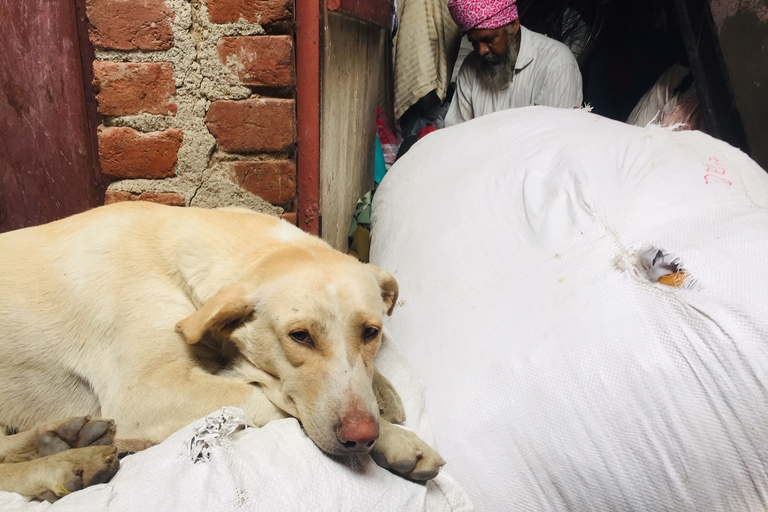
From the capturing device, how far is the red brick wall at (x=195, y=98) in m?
1.67

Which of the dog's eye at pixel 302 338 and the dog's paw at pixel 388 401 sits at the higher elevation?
the dog's eye at pixel 302 338

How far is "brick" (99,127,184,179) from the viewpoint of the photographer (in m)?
1.75

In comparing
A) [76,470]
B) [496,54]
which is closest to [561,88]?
[496,54]

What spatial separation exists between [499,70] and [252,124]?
2197 millimetres

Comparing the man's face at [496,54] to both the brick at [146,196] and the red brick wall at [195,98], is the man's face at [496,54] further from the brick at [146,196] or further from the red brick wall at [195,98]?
the brick at [146,196]

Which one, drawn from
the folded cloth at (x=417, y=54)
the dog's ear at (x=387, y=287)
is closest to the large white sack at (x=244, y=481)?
the dog's ear at (x=387, y=287)

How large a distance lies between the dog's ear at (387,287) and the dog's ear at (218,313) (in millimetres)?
373

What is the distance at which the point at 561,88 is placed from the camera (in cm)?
330

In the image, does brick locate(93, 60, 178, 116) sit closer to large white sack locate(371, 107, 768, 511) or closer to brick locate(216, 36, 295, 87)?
brick locate(216, 36, 295, 87)

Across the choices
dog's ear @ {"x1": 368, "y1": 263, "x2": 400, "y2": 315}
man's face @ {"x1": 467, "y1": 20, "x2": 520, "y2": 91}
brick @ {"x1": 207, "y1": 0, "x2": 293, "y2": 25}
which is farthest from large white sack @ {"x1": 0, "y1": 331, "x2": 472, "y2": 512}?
man's face @ {"x1": 467, "y1": 20, "x2": 520, "y2": 91}

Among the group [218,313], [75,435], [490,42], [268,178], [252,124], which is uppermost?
[490,42]

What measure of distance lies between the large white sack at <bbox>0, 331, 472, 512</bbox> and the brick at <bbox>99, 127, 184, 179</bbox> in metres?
1.00

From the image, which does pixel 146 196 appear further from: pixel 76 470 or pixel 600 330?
pixel 600 330

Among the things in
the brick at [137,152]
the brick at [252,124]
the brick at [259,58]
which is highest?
the brick at [259,58]
